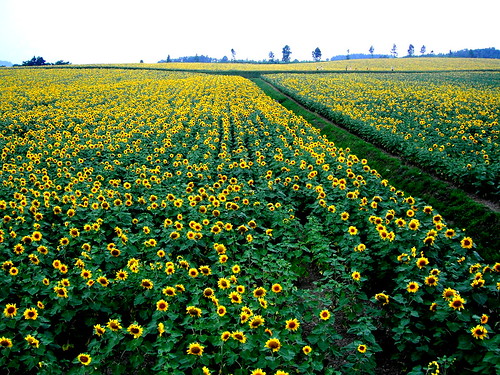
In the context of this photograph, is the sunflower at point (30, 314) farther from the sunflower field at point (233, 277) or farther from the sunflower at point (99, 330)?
the sunflower at point (99, 330)

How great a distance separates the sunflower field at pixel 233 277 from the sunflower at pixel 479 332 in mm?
13

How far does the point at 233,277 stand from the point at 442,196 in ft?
26.9

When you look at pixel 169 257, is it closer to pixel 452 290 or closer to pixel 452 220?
pixel 452 290

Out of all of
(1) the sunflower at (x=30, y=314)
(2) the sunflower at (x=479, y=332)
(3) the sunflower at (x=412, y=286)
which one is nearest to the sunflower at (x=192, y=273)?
(1) the sunflower at (x=30, y=314)

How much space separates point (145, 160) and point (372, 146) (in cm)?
1021

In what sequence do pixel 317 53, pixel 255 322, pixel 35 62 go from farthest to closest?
pixel 317 53, pixel 35 62, pixel 255 322

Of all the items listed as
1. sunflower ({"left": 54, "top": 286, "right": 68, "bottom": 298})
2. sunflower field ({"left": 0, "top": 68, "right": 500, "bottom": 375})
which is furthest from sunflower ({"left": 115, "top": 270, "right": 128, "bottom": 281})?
sunflower ({"left": 54, "top": 286, "right": 68, "bottom": 298})

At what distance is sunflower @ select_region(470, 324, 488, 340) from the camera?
3887 mm

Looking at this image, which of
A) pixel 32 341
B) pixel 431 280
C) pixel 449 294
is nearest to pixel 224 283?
pixel 32 341

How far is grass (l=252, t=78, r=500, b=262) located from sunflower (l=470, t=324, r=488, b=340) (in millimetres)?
4338

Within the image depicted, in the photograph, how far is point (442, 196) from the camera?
401 inches

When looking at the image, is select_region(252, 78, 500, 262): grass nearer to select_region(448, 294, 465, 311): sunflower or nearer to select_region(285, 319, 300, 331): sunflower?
select_region(448, 294, 465, 311): sunflower

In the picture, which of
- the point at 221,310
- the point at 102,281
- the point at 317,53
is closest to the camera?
the point at 221,310

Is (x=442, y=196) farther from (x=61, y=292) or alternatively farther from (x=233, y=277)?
(x=61, y=292)
